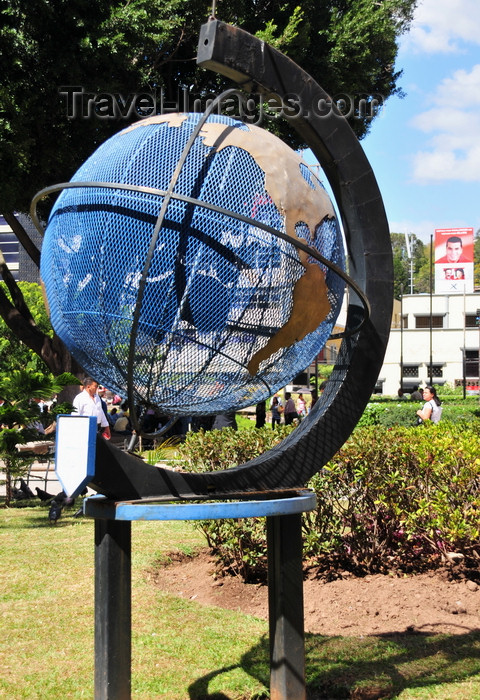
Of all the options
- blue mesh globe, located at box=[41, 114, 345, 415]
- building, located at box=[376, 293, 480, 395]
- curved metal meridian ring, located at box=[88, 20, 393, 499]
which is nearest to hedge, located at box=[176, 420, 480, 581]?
curved metal meridian ring, located at box=[88, 20, 393, 499]

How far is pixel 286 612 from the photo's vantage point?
12.9ft

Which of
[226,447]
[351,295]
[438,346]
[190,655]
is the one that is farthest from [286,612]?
[438,346]

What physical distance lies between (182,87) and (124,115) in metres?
1.95

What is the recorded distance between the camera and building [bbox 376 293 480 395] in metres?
56.2

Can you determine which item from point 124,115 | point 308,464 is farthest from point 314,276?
point 124,115

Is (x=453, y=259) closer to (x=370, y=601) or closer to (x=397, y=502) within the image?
(x=397, y=502)

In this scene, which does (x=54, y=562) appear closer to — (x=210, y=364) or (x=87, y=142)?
(x=210, y=364)

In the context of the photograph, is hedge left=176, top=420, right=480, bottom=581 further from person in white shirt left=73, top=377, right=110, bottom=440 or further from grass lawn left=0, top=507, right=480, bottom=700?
person in white shirt left=73, top=377, right=110, bottom=440

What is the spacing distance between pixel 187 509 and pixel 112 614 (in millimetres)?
605

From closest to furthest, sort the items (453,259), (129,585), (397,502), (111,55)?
(129,585)
(397,502)
(111,55)
(453,259)

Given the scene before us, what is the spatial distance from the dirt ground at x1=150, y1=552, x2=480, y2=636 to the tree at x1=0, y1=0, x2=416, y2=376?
8.56m

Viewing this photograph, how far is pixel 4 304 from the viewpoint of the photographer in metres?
14.7

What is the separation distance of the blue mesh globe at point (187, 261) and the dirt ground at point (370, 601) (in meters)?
2.38

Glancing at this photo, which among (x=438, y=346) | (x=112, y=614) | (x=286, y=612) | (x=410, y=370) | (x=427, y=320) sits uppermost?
(x=427, y=320)
